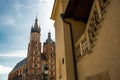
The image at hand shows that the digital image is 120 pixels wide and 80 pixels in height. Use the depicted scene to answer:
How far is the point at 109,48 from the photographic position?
4379mm

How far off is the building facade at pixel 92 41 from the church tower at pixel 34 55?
226 feet

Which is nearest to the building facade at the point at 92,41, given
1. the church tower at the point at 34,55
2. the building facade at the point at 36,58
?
the building facade at the point at 36,58

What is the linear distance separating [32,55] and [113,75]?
258 feet

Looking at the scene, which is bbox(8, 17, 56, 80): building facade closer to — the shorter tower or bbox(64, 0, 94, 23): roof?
the shorter tower

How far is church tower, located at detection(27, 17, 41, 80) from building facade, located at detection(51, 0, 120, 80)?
226 ft

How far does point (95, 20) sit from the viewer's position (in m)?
5.59

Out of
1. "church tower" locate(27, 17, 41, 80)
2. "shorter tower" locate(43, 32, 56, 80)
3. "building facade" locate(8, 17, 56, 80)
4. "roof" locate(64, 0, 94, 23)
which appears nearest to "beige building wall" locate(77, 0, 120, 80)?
"roof" locate(64, 0, 94, 23)

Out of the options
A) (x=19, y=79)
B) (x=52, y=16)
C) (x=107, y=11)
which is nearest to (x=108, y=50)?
(x=107, y=11)

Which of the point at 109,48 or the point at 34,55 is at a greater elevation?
the point at 34,55

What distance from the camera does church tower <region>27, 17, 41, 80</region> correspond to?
75425 millimetres

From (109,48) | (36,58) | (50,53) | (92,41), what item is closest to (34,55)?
(36,58)

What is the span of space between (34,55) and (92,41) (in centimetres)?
7741

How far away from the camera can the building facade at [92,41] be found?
4160 mm

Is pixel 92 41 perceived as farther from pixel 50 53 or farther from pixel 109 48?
pixel 50 53
